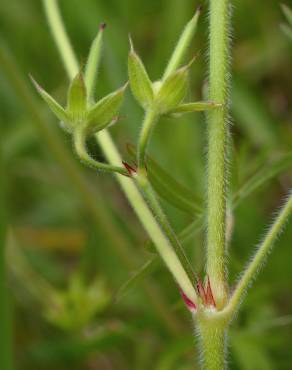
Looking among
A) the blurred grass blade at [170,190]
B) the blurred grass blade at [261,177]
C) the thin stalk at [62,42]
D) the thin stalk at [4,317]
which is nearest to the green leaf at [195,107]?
the blurred grass blade at [170,190]

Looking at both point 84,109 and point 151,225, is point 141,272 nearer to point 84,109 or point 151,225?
point 151,225

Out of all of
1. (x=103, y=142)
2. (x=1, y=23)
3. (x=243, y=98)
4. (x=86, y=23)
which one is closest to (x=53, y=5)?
(x=103, y=142)

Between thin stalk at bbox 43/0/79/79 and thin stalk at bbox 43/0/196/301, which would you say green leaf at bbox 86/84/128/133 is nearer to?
thin stalk at bbox 43/0/196/301

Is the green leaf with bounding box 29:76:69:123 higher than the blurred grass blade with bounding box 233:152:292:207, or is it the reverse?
the green leaf with bounding box 29:76:69:123

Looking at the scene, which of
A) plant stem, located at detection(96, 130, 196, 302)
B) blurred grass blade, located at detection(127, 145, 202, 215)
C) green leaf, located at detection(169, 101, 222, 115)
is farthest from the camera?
blurred grass blade, located at detection(127, 145, 202, 215)

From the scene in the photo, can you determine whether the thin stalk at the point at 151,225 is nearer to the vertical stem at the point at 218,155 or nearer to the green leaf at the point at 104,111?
the vertical stem at the point at 218,155

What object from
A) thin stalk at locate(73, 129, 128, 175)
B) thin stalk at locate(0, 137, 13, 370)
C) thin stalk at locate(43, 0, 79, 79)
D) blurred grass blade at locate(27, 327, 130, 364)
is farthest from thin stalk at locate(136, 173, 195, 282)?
blurred grass blade at locate(27, 327, 130, 364)

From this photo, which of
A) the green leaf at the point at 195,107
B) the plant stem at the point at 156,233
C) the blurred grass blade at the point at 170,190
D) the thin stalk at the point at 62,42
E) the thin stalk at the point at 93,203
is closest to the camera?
the green leaf at the point at 195,107
